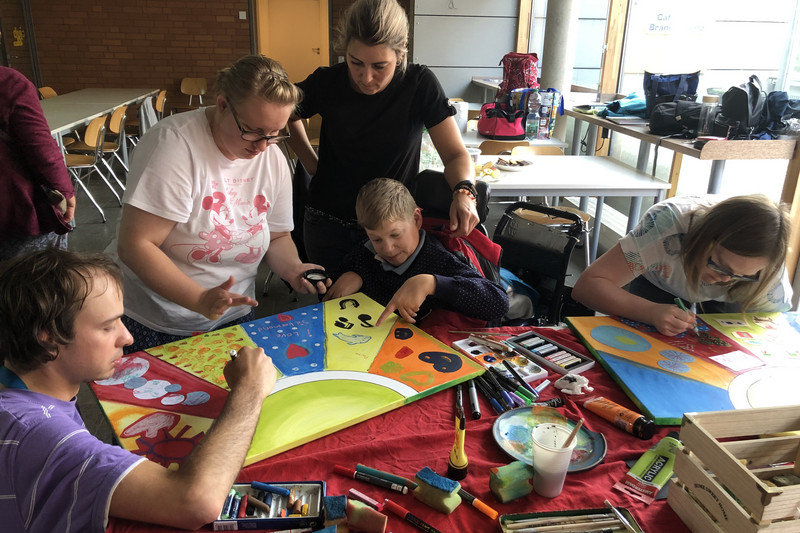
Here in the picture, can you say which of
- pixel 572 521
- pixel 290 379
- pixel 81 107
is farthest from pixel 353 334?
pixel 81 107

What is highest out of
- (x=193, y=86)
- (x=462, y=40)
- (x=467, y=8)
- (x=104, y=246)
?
(x=467, y=8)

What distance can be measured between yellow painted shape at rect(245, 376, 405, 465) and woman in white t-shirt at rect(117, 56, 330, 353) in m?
0.34

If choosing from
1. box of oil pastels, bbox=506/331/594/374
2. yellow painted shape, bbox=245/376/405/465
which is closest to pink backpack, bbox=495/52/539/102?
box of oil pastels, bbox=506/331/594/374

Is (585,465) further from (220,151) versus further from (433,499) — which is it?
(220,151)

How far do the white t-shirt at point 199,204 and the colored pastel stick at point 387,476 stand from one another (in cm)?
79

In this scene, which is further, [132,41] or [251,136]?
[132,41]

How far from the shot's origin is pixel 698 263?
1.60 meters

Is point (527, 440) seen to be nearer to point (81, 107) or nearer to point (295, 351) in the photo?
point (295, 351)

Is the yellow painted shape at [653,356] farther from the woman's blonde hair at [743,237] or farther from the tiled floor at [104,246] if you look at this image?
the tiled floor at [104,246]

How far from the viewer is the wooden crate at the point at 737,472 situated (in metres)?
0.80

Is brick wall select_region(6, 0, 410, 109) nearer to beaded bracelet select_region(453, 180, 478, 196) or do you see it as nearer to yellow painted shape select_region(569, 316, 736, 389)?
beaded bracelet select_region(453, 180, 478, 196)

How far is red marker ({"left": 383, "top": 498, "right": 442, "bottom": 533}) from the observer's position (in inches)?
35.9

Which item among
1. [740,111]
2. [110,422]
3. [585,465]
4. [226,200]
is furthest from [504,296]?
[740,111]

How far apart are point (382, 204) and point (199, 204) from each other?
522mm
